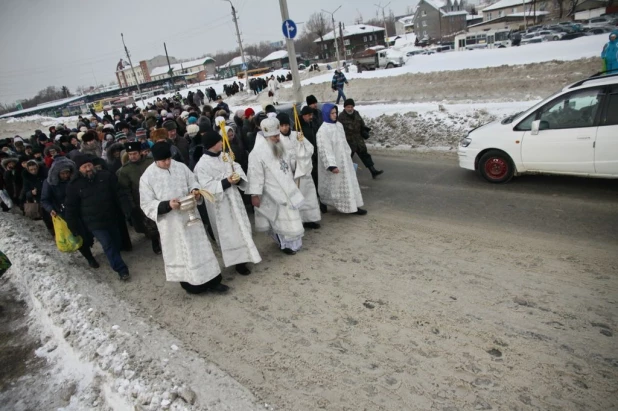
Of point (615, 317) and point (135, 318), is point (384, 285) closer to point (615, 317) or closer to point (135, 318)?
point (615, 317)

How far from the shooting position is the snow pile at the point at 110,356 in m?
3.06

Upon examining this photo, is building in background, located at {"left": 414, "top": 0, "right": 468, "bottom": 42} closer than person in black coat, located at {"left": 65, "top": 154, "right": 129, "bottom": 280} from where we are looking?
No

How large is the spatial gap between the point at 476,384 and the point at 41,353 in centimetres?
435

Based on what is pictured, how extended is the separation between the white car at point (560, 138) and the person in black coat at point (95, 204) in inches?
238

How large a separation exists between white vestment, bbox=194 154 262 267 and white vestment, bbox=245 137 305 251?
0.93 ft

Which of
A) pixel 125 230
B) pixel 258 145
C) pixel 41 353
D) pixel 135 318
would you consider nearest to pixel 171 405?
pixel 135 318

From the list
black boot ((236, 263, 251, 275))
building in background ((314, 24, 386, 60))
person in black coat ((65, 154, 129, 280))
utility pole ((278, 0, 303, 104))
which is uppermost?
building in background ((314, 24, 386, 60))

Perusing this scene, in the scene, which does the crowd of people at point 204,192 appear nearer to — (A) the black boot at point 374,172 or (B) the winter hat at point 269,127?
(B) the winter hat at point 269,127

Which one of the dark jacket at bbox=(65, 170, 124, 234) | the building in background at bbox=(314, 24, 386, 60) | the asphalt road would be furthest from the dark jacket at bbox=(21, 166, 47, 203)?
the building in background at bbox=(314, 24, 386, 60)

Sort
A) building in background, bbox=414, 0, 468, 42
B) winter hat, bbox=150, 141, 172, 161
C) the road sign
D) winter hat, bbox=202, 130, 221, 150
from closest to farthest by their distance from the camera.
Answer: winter hat, bbox=150, 141, 172, 161 < winter hat, bbox=202, 130, 221, 150 < the road sign < building in background, bbox=414, 0, 468, 42

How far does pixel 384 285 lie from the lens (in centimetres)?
434

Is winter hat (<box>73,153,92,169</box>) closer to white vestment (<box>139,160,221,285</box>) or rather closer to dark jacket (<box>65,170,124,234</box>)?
dark jacket (<box>65,170,124,234</box>)

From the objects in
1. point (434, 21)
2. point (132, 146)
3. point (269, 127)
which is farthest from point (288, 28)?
point (434, 21)

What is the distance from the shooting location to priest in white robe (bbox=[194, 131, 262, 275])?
4.61 metres
